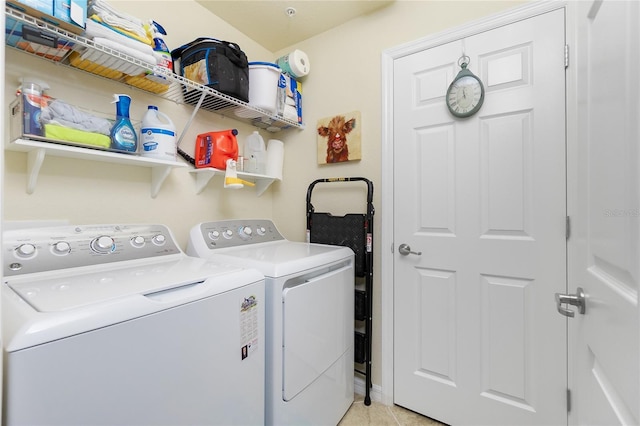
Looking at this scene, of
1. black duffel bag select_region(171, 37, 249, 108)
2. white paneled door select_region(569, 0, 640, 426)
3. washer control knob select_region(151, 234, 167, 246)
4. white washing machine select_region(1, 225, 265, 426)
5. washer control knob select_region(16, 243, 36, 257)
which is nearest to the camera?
white paneled door select_region(569, 0, 640, 426)

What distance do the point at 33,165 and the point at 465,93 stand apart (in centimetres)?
206

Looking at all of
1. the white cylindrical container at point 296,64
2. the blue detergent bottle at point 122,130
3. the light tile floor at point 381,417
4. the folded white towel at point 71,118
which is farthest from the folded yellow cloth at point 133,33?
the light tile floor at point 381,417

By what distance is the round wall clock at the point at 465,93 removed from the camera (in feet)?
5.31

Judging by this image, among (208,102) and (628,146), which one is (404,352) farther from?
(208,102)

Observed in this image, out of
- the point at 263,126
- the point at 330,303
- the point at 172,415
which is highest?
the point at 263,126

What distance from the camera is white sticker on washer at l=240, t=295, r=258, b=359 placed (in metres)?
1.13

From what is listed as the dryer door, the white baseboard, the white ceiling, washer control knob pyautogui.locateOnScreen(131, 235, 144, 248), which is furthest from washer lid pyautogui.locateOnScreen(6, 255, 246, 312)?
the white ceiling

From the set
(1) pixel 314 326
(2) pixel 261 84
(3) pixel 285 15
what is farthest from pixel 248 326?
(3) pixel 285 15

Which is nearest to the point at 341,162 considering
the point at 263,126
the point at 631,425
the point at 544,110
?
the point at 263,126

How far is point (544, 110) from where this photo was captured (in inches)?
58.2

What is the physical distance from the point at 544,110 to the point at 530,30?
16.6 inches

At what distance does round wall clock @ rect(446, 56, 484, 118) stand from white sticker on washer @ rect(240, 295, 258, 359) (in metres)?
1.47

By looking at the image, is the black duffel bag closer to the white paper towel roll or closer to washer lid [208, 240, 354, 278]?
the white paper towel roll

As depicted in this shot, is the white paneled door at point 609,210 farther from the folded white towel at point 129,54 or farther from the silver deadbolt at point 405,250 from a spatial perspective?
the folded white towel at point 129,54
